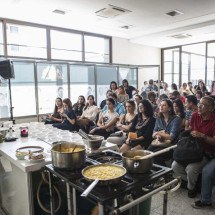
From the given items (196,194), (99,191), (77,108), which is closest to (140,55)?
(77,108)

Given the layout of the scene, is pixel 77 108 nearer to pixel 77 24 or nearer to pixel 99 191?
pixel 77 24

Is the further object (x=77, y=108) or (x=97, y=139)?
(x=77, y=108)

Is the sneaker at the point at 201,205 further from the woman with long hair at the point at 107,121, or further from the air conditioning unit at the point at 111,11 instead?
the air conditioning unit at the point at 111,11

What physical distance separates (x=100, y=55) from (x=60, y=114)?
10.8ft

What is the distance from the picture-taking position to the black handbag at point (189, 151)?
234 centimetres

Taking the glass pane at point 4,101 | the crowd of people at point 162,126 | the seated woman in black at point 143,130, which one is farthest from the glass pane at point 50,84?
the seated woman in black at point 143,130

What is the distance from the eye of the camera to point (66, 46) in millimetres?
6617

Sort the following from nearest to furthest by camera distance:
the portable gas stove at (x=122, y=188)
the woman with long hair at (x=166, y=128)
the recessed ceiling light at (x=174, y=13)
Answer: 1. the portable gas stove at (x=122, y=188)
2. the woman with long hair at (x=166, y=128)
3. the recessed ceiling light at (x=174, y=13)

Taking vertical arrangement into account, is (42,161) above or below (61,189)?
above

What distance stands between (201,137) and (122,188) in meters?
1.43

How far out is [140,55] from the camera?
875 cm

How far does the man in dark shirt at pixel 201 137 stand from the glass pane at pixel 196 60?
21.9ft

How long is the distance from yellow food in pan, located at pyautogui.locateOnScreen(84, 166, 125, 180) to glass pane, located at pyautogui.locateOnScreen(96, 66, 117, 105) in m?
5.18

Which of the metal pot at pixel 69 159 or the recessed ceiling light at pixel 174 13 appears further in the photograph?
the recessed ceiling light at pixel 174 13
